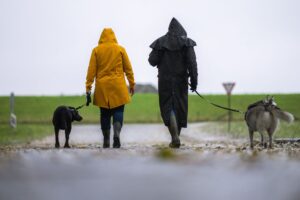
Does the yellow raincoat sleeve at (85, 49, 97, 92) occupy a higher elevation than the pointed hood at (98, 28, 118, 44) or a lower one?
lower

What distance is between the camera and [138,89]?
138 m

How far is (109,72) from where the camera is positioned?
13305mm

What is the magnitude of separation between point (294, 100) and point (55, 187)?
73.3 meters

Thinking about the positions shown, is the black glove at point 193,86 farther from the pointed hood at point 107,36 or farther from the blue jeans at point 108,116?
the pointed hood at point 107,36

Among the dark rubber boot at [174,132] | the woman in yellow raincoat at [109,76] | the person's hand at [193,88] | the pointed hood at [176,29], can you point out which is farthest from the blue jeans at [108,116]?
the pointed hood at [176,29]

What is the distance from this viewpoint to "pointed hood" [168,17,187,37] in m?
13.1

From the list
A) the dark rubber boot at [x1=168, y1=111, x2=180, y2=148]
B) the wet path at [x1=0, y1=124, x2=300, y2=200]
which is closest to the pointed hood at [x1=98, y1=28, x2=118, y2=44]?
the dark rubber boot at [x1=168, y1=111, x2=180, y2=148]

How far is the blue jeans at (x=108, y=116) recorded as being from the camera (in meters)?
13.1

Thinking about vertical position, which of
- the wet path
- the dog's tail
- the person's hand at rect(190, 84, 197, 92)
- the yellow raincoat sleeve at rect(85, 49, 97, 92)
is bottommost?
the wet path

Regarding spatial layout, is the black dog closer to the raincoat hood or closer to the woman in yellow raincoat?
the woman in yellow raincoat

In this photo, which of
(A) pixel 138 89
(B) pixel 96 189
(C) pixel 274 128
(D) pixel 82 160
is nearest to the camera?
(B) pixel 96 189

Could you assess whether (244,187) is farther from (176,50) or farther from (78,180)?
(176,50)

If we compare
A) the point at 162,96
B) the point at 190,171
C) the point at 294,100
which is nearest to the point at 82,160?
the point at 190,171

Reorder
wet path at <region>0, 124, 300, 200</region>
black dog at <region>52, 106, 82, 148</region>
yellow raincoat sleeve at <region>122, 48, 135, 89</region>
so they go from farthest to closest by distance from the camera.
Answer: black dog at <region>52, 106, 82, 148</region>
yellow raincoat sleeve at <region>122, 48, 135, 89</region>
wet path at <region>0, 124, 300, 200</region>
